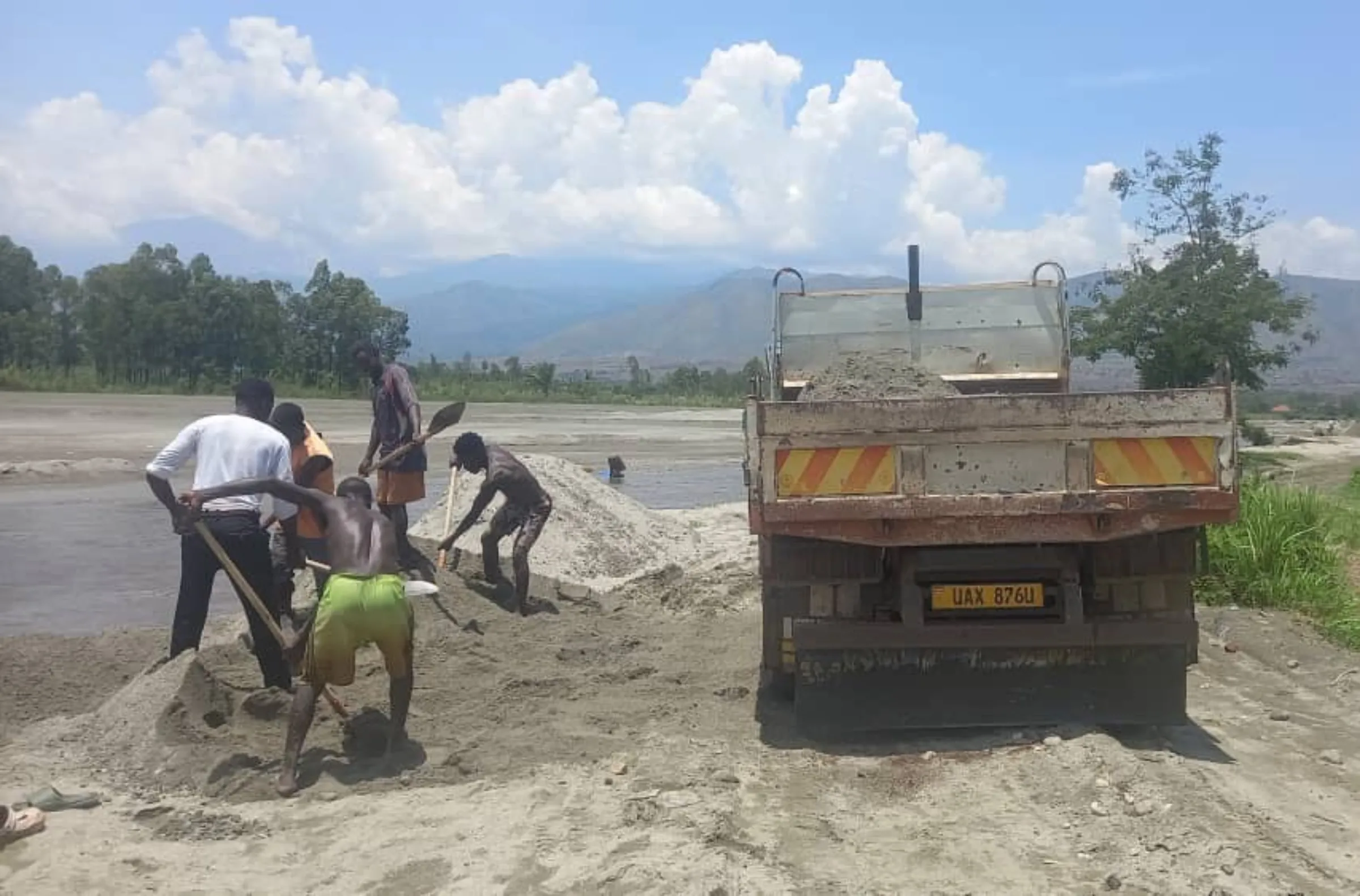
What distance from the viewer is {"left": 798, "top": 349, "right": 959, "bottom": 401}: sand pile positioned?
6508mm

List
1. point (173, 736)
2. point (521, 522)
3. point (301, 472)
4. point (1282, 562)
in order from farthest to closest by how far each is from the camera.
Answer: point (1282, 562), point (521, 522), point (301, 472), point (173, 736)

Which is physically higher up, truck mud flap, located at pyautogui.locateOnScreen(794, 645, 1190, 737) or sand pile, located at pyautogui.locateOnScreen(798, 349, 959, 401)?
sand pile, located at pyautogui.locateOnScreen(798, 349, 959, 401)

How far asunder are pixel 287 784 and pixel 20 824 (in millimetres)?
991

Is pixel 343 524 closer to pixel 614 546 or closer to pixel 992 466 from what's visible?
pixel 992 466

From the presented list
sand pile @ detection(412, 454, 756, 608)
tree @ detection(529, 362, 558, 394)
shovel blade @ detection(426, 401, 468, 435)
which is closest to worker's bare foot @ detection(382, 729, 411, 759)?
shovel blade @ detection(426, 401, 468, 435)

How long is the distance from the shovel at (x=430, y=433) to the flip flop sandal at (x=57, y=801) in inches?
154

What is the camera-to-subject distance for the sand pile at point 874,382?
6508 mm

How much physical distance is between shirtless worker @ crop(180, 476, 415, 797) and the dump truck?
5.39ft

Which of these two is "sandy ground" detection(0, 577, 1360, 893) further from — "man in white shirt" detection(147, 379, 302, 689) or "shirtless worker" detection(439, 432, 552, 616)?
"shirtless worker" detection(439, 432, 552, 616)

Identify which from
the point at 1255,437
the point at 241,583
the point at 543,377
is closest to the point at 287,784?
the point at 241,583

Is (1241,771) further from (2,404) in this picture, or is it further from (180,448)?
(2,404)

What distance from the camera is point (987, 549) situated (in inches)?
228

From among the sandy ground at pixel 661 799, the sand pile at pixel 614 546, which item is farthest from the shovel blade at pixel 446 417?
the sandy ground at pixel 661 799

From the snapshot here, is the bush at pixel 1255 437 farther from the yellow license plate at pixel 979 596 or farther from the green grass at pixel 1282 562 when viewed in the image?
the yellow license plate at pixel 979 596
